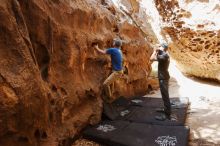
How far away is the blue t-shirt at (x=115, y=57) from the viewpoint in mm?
6488

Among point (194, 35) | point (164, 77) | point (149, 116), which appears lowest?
point (149, 116)

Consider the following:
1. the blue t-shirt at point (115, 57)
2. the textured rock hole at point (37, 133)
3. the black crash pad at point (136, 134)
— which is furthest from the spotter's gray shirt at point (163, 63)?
the textured rock hole at point (37, 133)

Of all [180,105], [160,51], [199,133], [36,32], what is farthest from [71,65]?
[180,105]

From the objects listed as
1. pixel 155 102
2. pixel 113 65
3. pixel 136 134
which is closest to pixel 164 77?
pixel 113 65

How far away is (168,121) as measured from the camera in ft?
20.6

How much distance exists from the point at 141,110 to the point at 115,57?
1.64 m

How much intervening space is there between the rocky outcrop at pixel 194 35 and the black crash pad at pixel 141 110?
15.0 ft

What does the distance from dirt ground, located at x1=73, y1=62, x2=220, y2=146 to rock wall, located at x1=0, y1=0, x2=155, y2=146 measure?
95 cm

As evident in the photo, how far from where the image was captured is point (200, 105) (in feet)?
27.8

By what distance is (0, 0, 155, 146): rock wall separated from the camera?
3625 mm

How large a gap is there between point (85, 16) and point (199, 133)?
3.42 m

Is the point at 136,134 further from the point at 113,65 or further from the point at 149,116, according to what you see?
the point at 113,65

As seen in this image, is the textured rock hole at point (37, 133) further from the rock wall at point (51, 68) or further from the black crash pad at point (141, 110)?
the black crash pad at point (141, 110)

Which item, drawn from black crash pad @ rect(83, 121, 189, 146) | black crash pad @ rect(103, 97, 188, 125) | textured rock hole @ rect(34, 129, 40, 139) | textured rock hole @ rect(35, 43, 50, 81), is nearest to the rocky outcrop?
black crash pad @ rect(103, 97, 188, 125)
